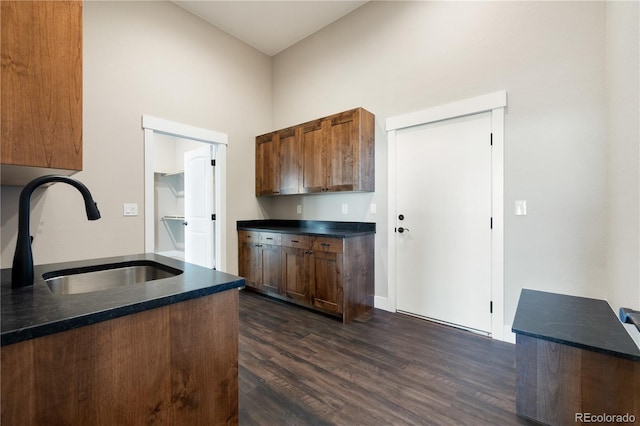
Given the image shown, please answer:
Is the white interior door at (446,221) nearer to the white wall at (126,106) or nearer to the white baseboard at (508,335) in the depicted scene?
the white baseboard at (508,335)

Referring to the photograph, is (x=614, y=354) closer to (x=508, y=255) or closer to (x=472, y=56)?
(x=508, y=255)

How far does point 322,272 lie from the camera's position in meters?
3.04

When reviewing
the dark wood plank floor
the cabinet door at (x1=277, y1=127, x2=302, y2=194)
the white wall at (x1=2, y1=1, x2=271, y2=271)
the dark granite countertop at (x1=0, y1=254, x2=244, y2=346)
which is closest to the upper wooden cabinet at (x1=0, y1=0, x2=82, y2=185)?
the dark granite countertop at (x1=0, y1=254, x2=244, y2=346)

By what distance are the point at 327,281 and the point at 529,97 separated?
2498mm

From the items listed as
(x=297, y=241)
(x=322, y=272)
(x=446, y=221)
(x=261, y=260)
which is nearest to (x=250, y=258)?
(x=261, y=260)

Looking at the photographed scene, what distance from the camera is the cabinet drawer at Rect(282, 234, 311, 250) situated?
125 inches

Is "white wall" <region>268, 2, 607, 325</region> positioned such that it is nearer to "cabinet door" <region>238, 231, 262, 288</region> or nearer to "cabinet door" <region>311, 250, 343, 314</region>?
"cabinet door" <region>311, 250, 343, 314</region>

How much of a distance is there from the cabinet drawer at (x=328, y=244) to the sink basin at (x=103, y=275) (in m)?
1.74

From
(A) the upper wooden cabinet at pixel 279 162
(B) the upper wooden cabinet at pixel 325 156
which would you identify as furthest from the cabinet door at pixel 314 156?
(A) the upper wooden cabinet at pixel 279 162

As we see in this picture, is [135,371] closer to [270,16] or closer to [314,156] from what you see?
[314,156]

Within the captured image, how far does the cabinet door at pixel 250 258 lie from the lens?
3752 mm

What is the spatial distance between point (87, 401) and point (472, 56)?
348 cm

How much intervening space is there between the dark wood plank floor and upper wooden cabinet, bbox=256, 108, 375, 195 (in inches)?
62.5

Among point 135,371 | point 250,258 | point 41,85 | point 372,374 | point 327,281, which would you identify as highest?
point 41,85
